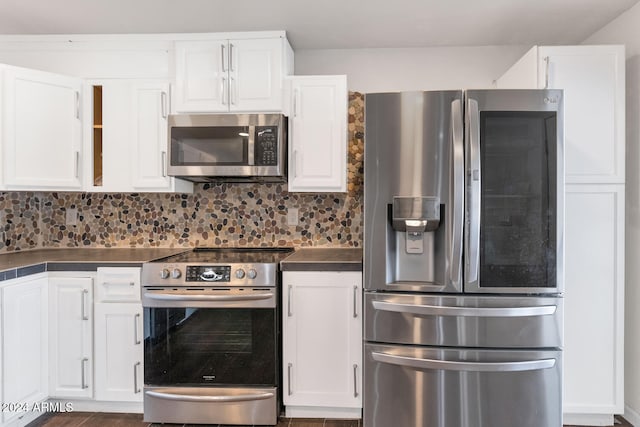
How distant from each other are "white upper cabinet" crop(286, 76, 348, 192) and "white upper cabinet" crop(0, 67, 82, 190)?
4.53 ft

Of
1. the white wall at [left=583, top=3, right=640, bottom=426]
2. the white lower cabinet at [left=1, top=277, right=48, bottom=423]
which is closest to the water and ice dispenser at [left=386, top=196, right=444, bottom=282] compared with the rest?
the white wall at [left=583, top=3, right=640, bottom=426]

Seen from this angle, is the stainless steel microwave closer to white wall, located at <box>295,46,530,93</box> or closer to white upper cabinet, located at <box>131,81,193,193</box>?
white upper cabinet, located at <box>131,81,193,193</box>

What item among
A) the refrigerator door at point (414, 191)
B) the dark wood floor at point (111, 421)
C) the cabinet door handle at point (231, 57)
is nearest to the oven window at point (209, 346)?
the dark wood floor at point (111, 421)

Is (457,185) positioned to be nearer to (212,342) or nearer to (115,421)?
(212,342)

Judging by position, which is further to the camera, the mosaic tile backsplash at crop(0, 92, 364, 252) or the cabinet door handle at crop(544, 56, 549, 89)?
the mosaic tile backsplash at crop(0, 92, 364, 252)

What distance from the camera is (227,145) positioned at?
96.5 inches

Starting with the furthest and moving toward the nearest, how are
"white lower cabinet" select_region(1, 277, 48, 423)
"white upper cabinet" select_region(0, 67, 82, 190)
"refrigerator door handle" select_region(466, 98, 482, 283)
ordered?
"white upper cabinet" select_region(0, 67, 82, 190)
"white lower cabinet" select_region(1, 277, 48, 423)
"refrigerator door handle" select_region(466, 98, 482, 283)

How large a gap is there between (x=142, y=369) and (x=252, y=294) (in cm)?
78

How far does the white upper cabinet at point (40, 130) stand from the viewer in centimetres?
235

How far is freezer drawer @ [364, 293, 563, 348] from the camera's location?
6.26 ft

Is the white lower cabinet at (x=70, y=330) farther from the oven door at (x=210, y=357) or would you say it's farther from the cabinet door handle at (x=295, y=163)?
the cabinet door handle at (x=295, y=163)

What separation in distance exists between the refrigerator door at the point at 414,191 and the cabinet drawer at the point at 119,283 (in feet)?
4.18

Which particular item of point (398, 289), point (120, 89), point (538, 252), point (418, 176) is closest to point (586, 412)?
point (538, 252)

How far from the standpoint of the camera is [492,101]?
6.21 feet
